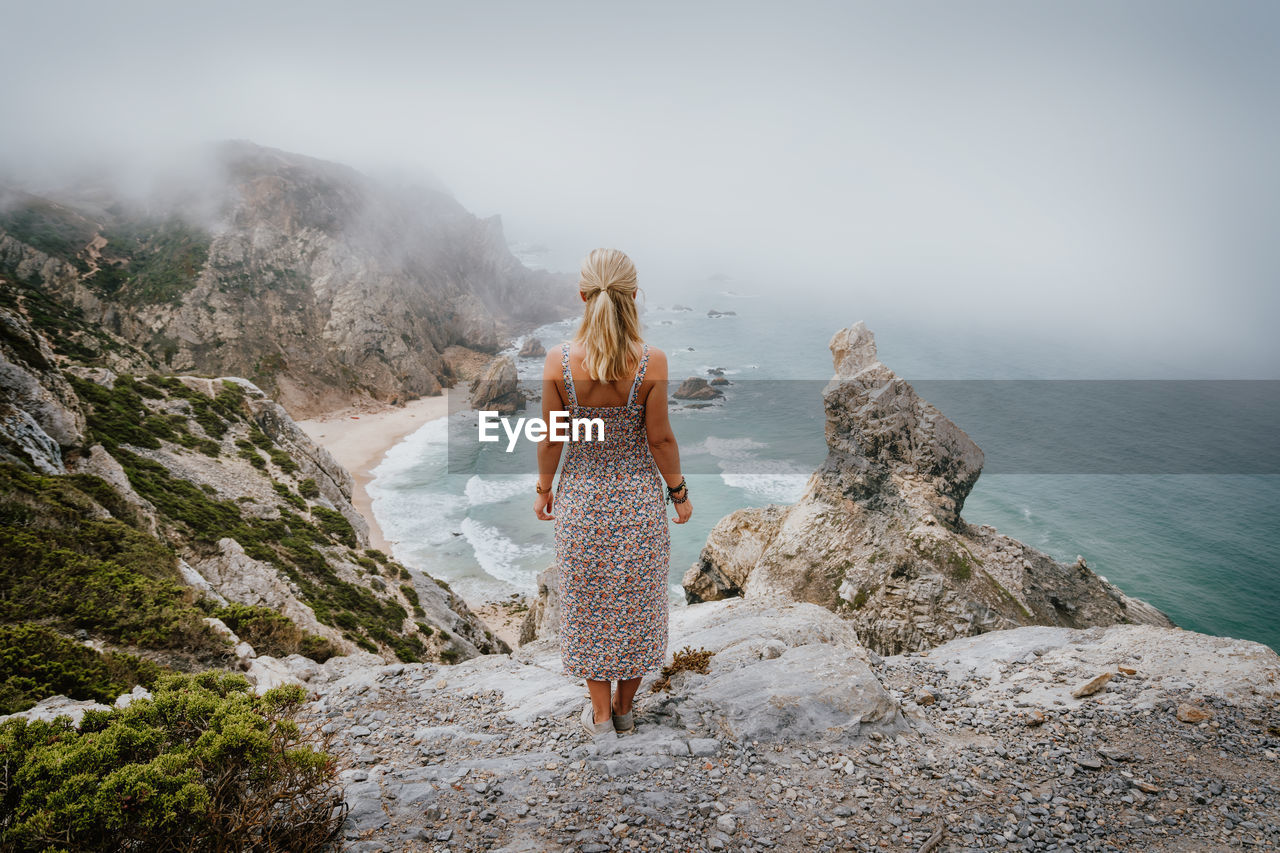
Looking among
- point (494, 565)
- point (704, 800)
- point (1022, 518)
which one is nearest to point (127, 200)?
point (494, 565)

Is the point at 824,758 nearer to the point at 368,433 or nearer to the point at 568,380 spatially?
the point at 568,380

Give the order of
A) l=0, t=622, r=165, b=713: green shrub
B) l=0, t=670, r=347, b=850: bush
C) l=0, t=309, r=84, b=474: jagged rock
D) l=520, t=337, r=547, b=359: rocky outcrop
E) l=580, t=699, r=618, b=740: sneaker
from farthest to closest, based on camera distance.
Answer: l=520, t=337, r=547, b=359: rocky outcrop, l=0, t=309, r=84, b=474: jagged rock, l=0, t=622, r=165, b=713: green shrub, l=580, t=699, r=618, b=740: sneaker, l=0, t=670, r=347, b=850: bush

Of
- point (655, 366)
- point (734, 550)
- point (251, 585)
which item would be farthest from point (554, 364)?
point (734, 550)

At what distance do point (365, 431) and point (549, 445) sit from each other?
56507mm

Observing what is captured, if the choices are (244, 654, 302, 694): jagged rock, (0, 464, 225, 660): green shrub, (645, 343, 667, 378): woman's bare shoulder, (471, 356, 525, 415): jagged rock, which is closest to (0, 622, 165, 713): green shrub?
(0, 464, 225, 660): green shrub

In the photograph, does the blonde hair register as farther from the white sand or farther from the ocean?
the white sand

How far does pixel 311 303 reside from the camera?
213 ft

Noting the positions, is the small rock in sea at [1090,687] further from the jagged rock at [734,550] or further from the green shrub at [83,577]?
the jagged rock at [734,550]

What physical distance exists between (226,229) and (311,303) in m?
12.1

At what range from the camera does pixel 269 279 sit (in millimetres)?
63250

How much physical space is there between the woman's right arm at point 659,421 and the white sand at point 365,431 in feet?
129

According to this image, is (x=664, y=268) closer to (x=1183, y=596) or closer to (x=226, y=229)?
(x=226, y=229)

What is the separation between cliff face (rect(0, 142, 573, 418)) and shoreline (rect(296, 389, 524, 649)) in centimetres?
218

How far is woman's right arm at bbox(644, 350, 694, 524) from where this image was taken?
4309 millimetres
